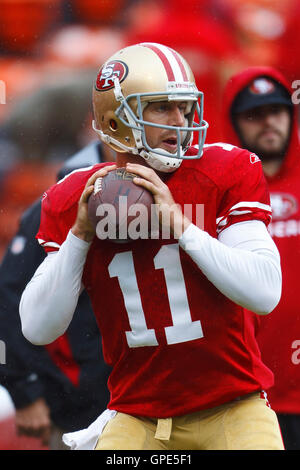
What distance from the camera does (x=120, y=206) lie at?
5.77 feet

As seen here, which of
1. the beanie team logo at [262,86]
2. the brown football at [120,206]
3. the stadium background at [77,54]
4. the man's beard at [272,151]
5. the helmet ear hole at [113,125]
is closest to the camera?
the brown football at [120,206]

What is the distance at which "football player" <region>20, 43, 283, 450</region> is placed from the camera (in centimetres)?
184

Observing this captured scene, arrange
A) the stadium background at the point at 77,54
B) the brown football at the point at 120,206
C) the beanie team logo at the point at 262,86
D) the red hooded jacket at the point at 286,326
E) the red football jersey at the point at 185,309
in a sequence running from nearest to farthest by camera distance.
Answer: the brown football at the point at 120,206 → the red football jersey at the point at 185,309 → the red hooded jacket at the point at 286,326 → the beanie team logo at the point at 262,86 → the stadium background at the point at 77,54

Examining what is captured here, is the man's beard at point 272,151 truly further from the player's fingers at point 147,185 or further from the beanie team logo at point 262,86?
the player's fingers at point 147,185

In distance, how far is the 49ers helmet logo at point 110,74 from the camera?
1.93m

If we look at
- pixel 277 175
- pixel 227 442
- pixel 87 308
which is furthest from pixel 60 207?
pixel 277 175

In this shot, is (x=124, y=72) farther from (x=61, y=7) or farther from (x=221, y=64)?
(x=61, y=7)

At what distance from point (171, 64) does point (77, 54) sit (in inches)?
92.2

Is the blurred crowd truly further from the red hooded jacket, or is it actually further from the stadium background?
the red hooded jacket

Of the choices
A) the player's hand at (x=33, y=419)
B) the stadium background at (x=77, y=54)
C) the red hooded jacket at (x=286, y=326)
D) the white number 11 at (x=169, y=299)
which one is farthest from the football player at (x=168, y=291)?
the stadium background at (x=77, y=54)

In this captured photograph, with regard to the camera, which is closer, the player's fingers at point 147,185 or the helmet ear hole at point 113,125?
the player's fingers at point 147,185

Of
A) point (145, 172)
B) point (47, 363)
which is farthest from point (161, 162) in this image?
point (47, 363)

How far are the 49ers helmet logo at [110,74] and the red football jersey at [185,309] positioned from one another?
0.26m

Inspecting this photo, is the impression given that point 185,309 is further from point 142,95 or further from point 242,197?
point 142,95
